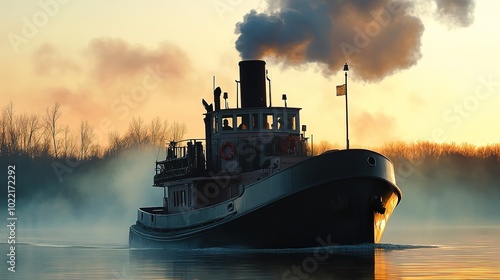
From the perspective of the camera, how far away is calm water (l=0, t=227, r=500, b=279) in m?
32.8

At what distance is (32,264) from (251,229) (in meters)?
7.92

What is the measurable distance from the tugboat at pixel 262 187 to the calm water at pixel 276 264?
2.11 ft

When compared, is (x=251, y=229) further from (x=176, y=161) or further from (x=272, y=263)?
(x=176, y=161)

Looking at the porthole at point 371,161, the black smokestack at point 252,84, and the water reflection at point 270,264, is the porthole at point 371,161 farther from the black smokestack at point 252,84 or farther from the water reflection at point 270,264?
the black smokestack at point 252,84

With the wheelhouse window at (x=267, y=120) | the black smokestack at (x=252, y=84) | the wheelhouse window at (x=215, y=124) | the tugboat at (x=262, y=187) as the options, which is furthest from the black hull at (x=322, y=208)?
the black smokestack at (x=252, y=84)

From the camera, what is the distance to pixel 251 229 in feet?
132

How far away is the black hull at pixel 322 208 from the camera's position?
39.0 meters

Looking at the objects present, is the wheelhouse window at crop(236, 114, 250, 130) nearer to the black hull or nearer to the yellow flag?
the yellow flag

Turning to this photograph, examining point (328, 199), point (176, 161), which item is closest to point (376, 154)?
point (328, 199)

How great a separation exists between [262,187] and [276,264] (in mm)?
4724

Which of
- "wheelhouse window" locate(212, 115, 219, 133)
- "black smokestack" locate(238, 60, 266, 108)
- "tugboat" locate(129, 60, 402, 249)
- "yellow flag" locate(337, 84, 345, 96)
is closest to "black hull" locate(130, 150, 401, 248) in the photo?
"tugboat" locate(129, 60, 402, 249)

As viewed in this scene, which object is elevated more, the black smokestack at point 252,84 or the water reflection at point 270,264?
the black smokestack at point 252,84

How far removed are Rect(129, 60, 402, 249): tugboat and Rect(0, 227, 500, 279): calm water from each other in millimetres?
643

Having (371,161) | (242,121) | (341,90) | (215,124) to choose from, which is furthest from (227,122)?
(371,161)
